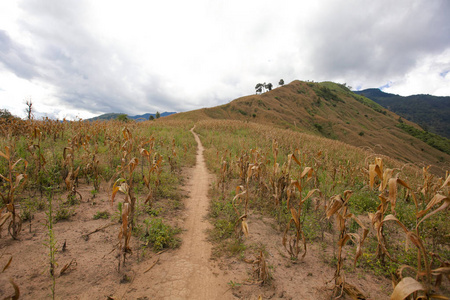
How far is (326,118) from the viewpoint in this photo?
57469 millimetres

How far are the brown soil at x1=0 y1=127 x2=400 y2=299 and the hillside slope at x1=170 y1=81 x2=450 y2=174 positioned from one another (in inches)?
1323

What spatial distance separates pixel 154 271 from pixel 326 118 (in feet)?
211

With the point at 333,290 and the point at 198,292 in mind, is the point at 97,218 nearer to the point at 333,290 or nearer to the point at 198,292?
Result: the point at 198,292

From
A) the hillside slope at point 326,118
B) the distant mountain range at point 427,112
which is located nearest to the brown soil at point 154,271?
the hillside slope at point 326,118

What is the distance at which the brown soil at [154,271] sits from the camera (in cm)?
223

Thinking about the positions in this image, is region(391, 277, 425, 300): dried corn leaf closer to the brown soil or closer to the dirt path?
the brown soil

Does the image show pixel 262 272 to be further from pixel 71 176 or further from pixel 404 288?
pixel 71 176

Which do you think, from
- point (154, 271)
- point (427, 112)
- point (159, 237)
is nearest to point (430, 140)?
point (159, 237)

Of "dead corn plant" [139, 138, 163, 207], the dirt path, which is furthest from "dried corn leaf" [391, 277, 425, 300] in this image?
"dead corn plant" [139, 138, 163, 207]

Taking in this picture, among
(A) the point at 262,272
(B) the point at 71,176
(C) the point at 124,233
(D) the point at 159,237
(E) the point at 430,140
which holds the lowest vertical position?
(A) the point at 262,272

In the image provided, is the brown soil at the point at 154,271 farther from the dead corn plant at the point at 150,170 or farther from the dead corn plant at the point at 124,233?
the dead corn plant at the point at 150,170

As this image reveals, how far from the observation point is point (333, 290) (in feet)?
7.48

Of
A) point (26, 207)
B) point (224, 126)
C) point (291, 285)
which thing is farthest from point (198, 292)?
point (224, 126)

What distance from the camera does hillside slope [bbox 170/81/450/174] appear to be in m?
43.1
